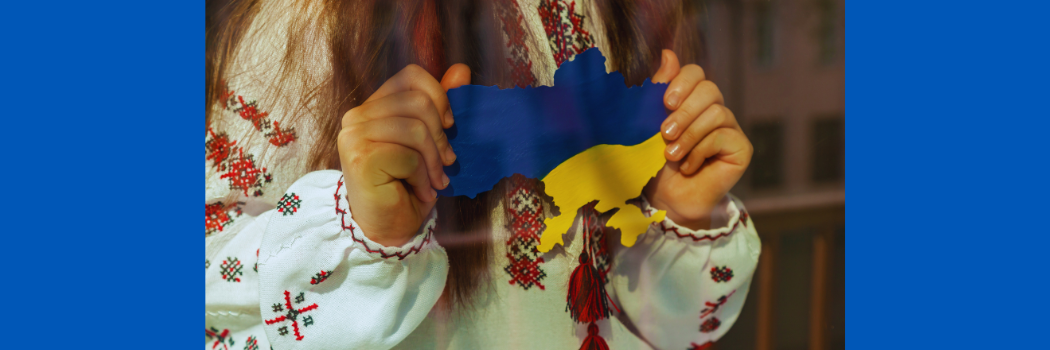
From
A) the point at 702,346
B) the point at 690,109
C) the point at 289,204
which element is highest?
the point at 690,109

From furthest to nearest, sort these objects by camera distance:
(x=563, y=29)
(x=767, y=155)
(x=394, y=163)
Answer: (x=767, y=155) → (x=563, y=29) → (x=394, y=163)

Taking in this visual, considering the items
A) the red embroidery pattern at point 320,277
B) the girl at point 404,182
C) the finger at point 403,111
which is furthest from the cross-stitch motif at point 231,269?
the finger at point 403,111

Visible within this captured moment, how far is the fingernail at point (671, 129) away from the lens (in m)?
0.77

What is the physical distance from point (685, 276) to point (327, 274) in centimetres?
45

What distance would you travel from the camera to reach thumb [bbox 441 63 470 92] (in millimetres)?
682

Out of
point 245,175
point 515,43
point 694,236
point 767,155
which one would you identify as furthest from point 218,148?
point 767,155

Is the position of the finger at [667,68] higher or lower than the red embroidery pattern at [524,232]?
higher

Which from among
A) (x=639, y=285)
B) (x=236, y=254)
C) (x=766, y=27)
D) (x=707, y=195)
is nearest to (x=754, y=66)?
(x=766, y=27)

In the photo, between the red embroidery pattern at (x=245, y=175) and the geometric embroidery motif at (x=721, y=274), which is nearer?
the red embroidery pattern at (x=245, y=175)

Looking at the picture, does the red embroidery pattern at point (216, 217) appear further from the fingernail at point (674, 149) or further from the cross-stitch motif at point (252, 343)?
the fingernail at point (674, 149)

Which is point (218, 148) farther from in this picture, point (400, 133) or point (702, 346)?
point (702, 346)

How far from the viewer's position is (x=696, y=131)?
775 mm

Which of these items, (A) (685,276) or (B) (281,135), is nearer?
(B) (281,135)

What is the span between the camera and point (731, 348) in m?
0.89
